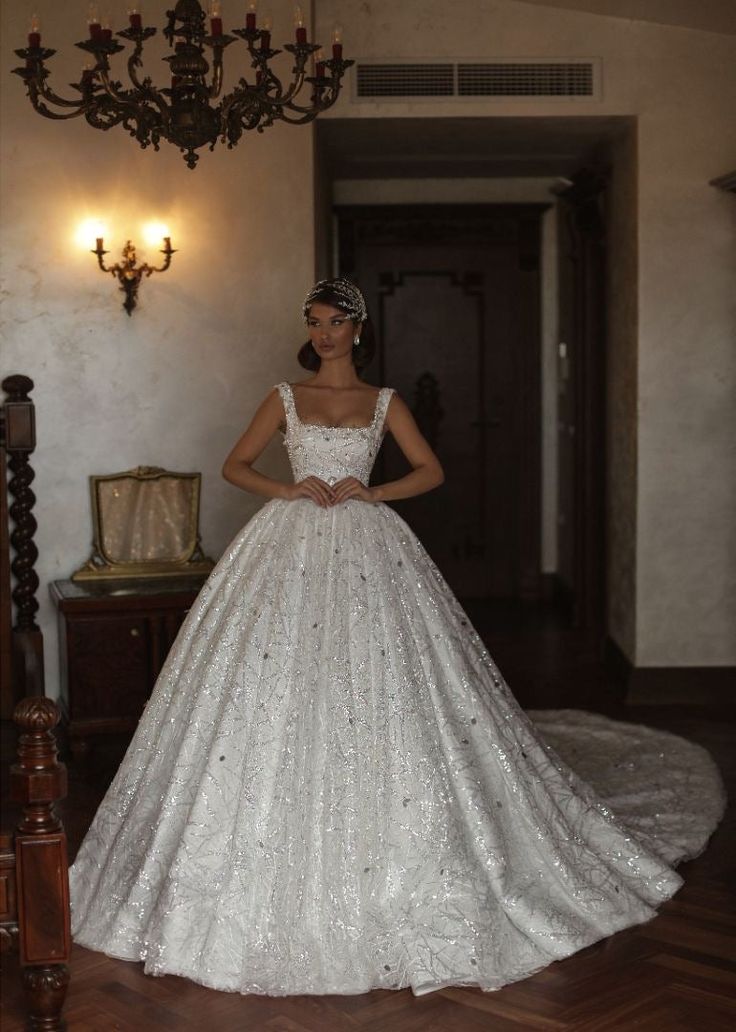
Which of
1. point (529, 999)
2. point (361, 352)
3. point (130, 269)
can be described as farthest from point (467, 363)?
point (529, 999)

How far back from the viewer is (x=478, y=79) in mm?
6305

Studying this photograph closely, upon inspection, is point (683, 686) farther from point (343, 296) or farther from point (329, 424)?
point (343, 296)

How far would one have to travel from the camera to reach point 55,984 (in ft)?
10.3

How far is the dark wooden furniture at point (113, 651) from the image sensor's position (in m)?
5.66

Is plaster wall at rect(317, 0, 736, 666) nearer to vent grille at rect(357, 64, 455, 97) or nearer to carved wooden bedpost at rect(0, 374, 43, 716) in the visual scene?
vent grille at rect(357, 64, 455, 97)

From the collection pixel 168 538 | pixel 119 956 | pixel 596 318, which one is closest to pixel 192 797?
pixel 119 956

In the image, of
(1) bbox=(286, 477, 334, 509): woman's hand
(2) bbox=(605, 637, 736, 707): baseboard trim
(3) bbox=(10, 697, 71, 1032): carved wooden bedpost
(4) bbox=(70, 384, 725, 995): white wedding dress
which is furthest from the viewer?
(2) bbox=(605, 637, 736, 707): baseboard trim

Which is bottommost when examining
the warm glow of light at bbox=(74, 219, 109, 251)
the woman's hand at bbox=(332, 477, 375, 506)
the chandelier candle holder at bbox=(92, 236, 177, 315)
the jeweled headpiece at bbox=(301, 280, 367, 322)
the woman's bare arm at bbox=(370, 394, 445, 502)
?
the woman's hand at bbox=(332, 477, 375, 506)

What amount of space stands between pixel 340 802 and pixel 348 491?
97 cm

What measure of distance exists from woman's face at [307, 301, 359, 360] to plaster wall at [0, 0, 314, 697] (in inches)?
77.7

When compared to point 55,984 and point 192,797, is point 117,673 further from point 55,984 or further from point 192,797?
point 55,984

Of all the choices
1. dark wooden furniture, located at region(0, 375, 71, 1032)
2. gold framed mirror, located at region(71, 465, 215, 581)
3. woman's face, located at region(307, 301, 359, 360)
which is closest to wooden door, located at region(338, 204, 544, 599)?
gold framed mirror, located at region(71, 465, 215, 581)

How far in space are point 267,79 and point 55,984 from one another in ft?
8.00

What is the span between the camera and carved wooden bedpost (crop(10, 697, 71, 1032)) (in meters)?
3.06
